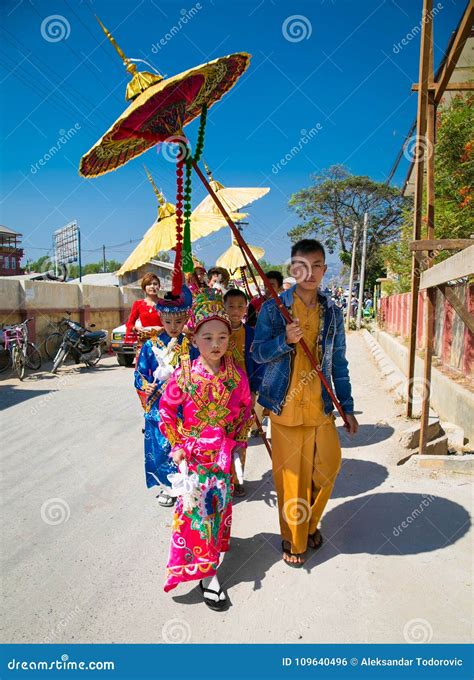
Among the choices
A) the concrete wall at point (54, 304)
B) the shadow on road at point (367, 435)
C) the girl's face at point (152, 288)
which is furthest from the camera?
the concrete wall at point (54, 304)

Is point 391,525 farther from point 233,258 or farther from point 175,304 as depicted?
point 233,258

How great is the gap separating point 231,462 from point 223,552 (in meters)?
0.72

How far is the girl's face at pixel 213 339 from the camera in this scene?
270 centimetres

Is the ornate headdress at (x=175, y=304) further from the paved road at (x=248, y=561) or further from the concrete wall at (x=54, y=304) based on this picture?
the concrete wall at (x=54, y=304)

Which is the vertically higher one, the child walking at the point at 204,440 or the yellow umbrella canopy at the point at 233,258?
the yellow umbrella canopy at the point at 233,258

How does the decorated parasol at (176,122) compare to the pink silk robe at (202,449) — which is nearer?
the decorated parasol at (176,122)

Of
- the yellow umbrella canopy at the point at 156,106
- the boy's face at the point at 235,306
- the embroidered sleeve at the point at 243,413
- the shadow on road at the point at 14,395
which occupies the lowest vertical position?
the shadow on road at the point at 14,395

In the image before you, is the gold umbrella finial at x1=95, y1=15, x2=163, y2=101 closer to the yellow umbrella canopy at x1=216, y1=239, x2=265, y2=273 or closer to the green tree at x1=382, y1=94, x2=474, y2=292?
the yellow umbrella canopy at x1=216, y1=239, x2=265, y2=273

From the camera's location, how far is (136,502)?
3.96 metres

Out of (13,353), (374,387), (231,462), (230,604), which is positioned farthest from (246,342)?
(13,353)

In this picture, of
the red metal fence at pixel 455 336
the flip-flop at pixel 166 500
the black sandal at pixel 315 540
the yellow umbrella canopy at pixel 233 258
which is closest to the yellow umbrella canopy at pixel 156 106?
the flip-flop at pixel 166 500

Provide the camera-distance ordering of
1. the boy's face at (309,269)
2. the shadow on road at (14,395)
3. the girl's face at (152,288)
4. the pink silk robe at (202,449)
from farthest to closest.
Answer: the shadow on road at (14,395)
the girl's face at (152,288)
the boy's face at (309,269)
the pink silk robe at (202,449)

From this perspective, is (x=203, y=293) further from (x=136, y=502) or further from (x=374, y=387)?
(x=374, y=387)

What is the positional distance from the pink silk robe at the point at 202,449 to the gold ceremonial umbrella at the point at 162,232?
3.18 ft
